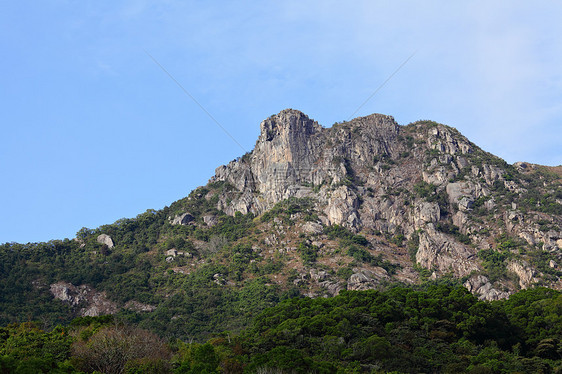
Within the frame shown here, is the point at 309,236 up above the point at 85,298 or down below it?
above

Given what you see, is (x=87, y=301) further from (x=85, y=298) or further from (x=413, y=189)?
(x=413, y=189)

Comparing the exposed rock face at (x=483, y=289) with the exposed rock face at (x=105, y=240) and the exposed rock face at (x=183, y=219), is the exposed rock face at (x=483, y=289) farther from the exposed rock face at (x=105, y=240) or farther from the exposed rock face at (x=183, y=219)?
the exposed rock face at (x=105, y=240)

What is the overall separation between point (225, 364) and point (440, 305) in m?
32.2

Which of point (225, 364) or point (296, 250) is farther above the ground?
point (296, 250)

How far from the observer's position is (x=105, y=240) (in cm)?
13762

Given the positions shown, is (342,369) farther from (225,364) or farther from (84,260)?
(84,260)

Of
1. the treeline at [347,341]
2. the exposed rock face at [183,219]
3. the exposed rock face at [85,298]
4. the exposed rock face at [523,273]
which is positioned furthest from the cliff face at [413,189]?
the exposed rock face at [85,298]

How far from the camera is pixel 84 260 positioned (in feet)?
421

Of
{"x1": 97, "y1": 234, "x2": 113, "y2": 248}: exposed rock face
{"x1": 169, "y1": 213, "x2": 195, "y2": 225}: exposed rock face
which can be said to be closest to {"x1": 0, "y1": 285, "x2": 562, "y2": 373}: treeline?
{"x1": 169, "y1": 213, "x2": 195, "y2": 225}: exposed rock face

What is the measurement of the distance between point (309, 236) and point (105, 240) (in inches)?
1793

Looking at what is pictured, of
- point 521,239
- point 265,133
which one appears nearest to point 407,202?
point 521,239

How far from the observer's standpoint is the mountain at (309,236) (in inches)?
4203

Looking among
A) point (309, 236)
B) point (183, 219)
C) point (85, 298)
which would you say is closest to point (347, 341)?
point (309, 236)

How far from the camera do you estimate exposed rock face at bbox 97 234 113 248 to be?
137 m
